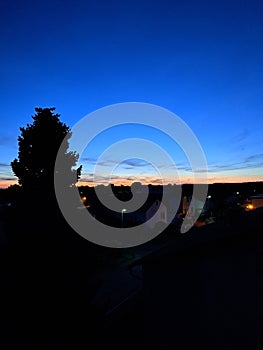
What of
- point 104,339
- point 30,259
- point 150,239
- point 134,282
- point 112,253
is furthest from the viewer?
point 150,239

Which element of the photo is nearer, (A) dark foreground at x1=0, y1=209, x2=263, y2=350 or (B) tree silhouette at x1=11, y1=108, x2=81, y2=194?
(A) dark foreground at x1=0, y1=209, x2=263, y2=350

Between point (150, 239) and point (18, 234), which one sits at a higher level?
point (18, 234)

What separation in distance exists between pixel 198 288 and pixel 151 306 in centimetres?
209

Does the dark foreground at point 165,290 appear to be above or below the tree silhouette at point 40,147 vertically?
below

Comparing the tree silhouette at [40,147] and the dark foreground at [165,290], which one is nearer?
the dark foreground at [165,290]

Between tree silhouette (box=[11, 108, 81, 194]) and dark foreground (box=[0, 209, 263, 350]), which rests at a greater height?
tree silhouette (box=[11, 108, 81, 194])

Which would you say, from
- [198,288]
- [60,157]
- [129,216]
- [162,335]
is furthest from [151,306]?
[129,216]

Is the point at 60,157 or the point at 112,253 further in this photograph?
the point at 112,253

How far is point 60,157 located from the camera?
72.5 ft

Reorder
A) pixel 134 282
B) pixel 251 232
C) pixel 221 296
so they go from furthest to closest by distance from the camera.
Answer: pixel 134 282 < pixel 221 296 < pixel 251 232

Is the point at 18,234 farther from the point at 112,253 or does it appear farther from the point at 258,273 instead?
the point at 112,253

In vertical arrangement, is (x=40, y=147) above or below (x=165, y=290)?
above

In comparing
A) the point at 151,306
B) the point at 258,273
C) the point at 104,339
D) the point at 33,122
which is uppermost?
the point at 33,122

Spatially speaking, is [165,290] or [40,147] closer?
[165,290]
